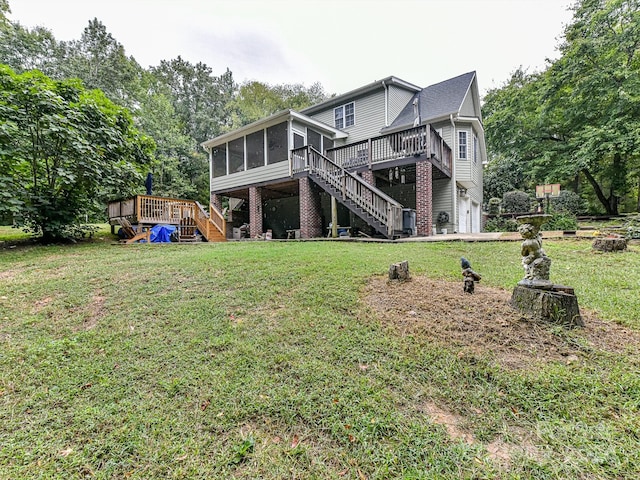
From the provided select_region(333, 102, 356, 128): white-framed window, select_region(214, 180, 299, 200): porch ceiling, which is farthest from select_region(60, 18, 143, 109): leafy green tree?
select_region(333, 102, 356, 128): white-framed window

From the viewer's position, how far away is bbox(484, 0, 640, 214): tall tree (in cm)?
1332

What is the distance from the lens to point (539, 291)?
101 inches

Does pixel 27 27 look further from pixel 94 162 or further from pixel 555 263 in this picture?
pixel 555 263

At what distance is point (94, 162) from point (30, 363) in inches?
303

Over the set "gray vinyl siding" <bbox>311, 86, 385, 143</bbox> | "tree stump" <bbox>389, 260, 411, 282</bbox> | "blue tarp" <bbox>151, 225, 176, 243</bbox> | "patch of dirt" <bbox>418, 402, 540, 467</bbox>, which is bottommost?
"patch of dirt" <bbox>418, 402, 540, 467</bbox>

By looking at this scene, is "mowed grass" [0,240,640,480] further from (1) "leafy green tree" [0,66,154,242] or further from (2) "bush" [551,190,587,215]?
(2) "bush" [551,190,587,215]

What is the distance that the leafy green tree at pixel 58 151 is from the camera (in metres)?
7.08

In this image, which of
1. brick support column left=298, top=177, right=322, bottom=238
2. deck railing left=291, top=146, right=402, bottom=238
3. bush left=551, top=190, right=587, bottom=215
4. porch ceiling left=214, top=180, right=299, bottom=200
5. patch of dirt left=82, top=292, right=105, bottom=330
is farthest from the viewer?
bush left=551, top=190, right=587, bottom=215

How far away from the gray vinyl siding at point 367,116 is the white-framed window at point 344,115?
0.16 meters

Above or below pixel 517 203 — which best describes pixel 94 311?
below

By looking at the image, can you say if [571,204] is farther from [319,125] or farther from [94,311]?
[94,311]

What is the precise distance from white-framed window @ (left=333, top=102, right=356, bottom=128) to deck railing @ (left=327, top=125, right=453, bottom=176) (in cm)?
321


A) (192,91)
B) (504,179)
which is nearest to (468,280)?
(504,179)

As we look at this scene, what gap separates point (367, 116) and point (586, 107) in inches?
492
